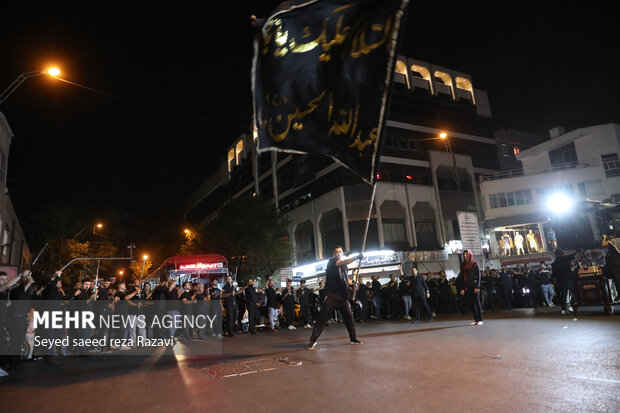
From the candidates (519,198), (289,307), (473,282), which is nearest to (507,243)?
(519,198)

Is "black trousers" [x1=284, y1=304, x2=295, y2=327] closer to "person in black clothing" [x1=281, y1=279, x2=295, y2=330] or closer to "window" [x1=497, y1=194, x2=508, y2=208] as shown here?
"person in black clothing" [x1=281, y1=279, x2=295, y2=330]

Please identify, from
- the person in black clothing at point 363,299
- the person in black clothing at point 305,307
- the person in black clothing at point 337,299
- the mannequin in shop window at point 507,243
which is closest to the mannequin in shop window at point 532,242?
the mannequin in shop window at point 507,243

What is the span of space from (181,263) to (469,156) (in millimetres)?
33677

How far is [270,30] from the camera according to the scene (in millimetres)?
7137

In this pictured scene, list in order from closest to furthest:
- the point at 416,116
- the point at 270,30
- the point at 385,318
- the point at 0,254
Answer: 1. the point at 270,30
2. the point at 385,318
3. the point at 0,254
4. the point at 416,116

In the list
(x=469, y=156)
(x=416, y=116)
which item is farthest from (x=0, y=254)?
(x=469, y=156)

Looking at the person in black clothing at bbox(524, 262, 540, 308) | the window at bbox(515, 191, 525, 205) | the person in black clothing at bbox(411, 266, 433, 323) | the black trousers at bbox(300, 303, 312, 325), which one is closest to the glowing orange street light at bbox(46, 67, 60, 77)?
the black trousers at bbox(300, 303, 312, 325)

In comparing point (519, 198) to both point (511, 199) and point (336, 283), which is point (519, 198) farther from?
point (336, 283)

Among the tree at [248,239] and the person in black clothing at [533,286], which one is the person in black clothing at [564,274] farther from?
the tree at [248,239]

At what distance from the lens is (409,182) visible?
129ft

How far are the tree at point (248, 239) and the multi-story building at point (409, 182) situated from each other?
4.46 meters

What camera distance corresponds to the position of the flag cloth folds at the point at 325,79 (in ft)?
21.8

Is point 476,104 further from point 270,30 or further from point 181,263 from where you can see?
point 270,30

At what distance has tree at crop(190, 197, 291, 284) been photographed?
3594 centimetres
